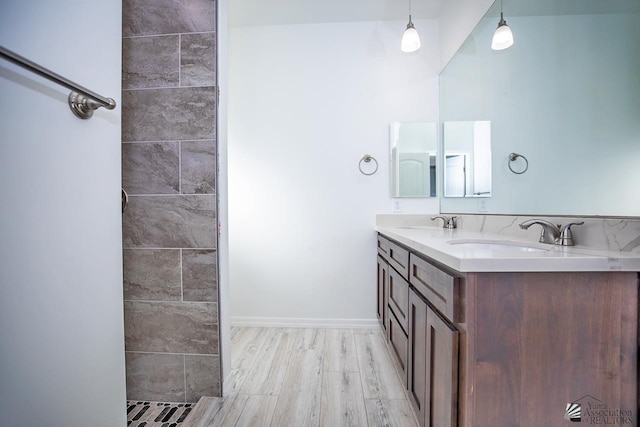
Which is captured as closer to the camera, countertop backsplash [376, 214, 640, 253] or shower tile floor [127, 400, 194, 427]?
countertop backsplash [376, 214, 640, 253]

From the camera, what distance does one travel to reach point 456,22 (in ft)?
6.86

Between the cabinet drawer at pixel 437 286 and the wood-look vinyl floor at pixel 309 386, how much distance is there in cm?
73

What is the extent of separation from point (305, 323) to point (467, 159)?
1907 millimetres

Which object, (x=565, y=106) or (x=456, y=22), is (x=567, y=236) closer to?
(x=565, y=106)

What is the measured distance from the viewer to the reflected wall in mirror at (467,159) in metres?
1.85

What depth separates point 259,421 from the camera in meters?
1.34

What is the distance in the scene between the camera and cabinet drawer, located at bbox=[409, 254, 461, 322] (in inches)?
32.5

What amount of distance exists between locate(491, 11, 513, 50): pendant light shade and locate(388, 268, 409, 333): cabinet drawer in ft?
4.76

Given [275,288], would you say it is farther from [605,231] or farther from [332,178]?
[605,231]

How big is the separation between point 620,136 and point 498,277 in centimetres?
72

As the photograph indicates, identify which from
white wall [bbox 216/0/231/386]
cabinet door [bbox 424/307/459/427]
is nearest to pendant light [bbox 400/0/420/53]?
white wall [bbox 216/0/231/386]

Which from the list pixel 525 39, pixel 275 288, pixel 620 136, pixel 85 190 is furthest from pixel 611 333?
pixel 275 288

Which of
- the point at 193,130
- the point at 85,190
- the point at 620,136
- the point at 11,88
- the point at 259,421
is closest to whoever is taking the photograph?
the point at 11,88

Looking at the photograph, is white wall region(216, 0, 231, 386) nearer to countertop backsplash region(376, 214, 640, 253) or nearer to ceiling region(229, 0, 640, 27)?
ceiling region(229, 0, 640, 27)
